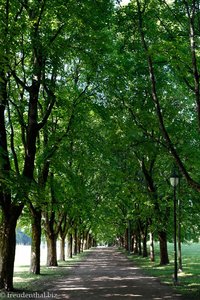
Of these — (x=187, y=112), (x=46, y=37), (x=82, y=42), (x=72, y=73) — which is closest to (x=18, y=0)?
(x=46, y=37)

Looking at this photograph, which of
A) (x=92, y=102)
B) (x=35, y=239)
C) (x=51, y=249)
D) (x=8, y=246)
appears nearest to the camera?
(x=8, y=246)

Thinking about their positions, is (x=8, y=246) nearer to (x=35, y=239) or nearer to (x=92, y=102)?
(x=35, y=239)

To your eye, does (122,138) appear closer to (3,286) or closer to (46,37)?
(46,37)

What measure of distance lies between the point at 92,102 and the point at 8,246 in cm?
927

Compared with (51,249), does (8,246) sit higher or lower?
higher

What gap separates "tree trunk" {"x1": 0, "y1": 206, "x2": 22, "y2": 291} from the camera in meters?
14.8

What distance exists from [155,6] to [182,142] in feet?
34.0

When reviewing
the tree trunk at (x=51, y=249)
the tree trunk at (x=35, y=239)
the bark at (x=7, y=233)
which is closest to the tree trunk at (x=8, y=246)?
the bark at (x=7, y=233)

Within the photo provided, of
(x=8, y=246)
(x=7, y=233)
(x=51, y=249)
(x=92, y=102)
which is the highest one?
(x=92, y=102)

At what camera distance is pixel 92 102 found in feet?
68.8

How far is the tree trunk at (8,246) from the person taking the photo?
584 inches

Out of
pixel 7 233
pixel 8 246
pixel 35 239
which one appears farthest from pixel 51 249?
pixel 7 233

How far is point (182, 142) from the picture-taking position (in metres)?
22.5

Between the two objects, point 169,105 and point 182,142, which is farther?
point 169,105
